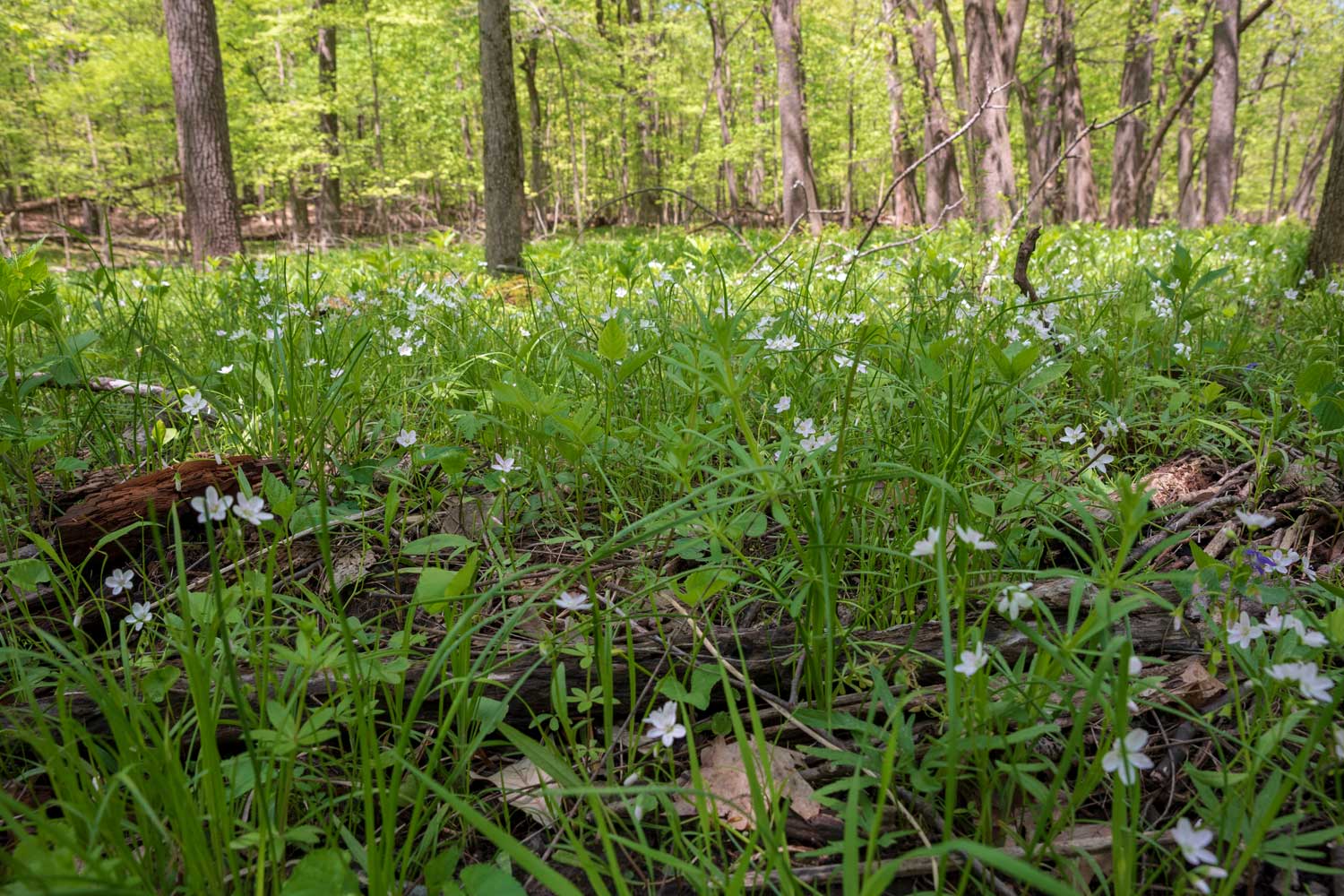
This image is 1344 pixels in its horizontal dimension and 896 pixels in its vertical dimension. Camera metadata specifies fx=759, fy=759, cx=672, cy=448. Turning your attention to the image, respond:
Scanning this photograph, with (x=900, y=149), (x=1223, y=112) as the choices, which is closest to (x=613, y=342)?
(x=1223, y=112)

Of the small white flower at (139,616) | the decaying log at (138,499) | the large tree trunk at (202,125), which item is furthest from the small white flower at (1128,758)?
the large tree trunk at (202,125)

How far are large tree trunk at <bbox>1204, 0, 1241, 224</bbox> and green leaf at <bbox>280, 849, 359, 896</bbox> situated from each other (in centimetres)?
1529

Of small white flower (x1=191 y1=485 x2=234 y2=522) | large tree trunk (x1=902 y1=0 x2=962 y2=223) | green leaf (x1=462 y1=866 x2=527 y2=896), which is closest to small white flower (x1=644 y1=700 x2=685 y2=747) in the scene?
green leaf (x1=462 y1=866 x2=527 y2=896)

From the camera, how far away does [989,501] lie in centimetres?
127

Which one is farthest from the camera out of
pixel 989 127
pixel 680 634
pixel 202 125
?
pixel 989 127

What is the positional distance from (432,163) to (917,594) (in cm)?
2553

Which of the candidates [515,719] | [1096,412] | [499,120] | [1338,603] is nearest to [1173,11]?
[499,120]

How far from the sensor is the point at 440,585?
3.34ft

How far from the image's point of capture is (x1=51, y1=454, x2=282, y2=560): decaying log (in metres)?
1.51

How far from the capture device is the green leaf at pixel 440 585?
1.00 meters

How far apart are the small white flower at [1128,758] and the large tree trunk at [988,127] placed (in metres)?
8.57

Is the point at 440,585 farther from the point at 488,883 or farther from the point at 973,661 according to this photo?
the point at 973,661

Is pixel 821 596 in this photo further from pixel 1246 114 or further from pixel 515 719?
pixel 1246 114

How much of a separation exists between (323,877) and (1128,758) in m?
0.85
